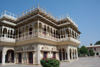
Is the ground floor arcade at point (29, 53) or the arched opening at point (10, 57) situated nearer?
the ground floor arcade at point (29, 53)

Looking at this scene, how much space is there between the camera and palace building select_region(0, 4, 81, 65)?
59.4ft

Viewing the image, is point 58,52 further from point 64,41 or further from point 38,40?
point 38,40

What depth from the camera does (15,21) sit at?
910 inches

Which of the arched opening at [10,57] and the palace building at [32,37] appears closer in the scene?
the palace building at [32,37]

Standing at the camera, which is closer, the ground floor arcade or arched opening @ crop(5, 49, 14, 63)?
the ground floor arcade

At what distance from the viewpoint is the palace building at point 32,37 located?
18109 mm

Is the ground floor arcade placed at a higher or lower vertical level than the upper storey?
lower

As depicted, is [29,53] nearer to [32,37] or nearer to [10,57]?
[32,37]

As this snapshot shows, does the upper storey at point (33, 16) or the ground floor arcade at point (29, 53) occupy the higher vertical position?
the upper storey at point (33, 16)

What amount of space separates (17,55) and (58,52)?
9.38 meters

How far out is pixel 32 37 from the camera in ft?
59.0

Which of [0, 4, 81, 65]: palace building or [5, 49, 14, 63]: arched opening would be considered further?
[5, 49, 14, 63]: arched opening

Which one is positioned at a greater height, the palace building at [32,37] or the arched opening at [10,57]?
the palace building at [32,37]

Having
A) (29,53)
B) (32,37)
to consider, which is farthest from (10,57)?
(32,37)
